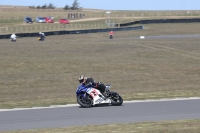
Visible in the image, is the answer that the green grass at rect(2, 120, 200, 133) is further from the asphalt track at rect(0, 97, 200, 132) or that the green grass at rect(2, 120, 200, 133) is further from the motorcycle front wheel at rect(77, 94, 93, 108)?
the motorcycle front wheel at rect(77, 94, 93, 108)

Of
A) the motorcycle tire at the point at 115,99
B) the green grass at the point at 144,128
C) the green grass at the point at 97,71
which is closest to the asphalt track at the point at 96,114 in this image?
the motorcycle tire at the point at 115,99

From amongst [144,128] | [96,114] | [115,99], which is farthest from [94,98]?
[144,128]

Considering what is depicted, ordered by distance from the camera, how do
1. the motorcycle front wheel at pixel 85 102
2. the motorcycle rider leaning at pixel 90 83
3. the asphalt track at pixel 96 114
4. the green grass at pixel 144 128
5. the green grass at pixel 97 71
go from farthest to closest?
the green grass at pixel 97 71, the motorcycle rider leaning at pixel 90 83, the motorcycle front wheel at pixel 85 102, the asphalt track at pixel 96 114, the green grass at pixel 144 128

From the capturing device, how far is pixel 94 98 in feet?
57.5

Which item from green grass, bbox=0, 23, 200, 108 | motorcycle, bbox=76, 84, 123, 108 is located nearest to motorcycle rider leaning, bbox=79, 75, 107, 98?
motorcycle, bbox=76, 84, 123, 108

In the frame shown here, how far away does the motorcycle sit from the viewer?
17.5 m

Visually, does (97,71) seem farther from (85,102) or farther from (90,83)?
(85,102)

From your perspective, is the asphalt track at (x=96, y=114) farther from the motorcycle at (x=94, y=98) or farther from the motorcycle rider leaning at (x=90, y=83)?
the motorcycle rider leaning at (x=90, y=83)

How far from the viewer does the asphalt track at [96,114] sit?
14320 millimetres

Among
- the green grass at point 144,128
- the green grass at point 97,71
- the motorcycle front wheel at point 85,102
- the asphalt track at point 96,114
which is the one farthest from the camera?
the green grass at point 97,71

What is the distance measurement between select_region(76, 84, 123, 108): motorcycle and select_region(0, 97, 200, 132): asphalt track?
26cm

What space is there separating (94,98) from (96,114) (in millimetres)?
1746

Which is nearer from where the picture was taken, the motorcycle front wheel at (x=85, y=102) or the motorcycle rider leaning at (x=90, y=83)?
the motorcycle front wheel at (x=85, y=102)

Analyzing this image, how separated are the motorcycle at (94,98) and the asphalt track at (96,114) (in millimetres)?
264
